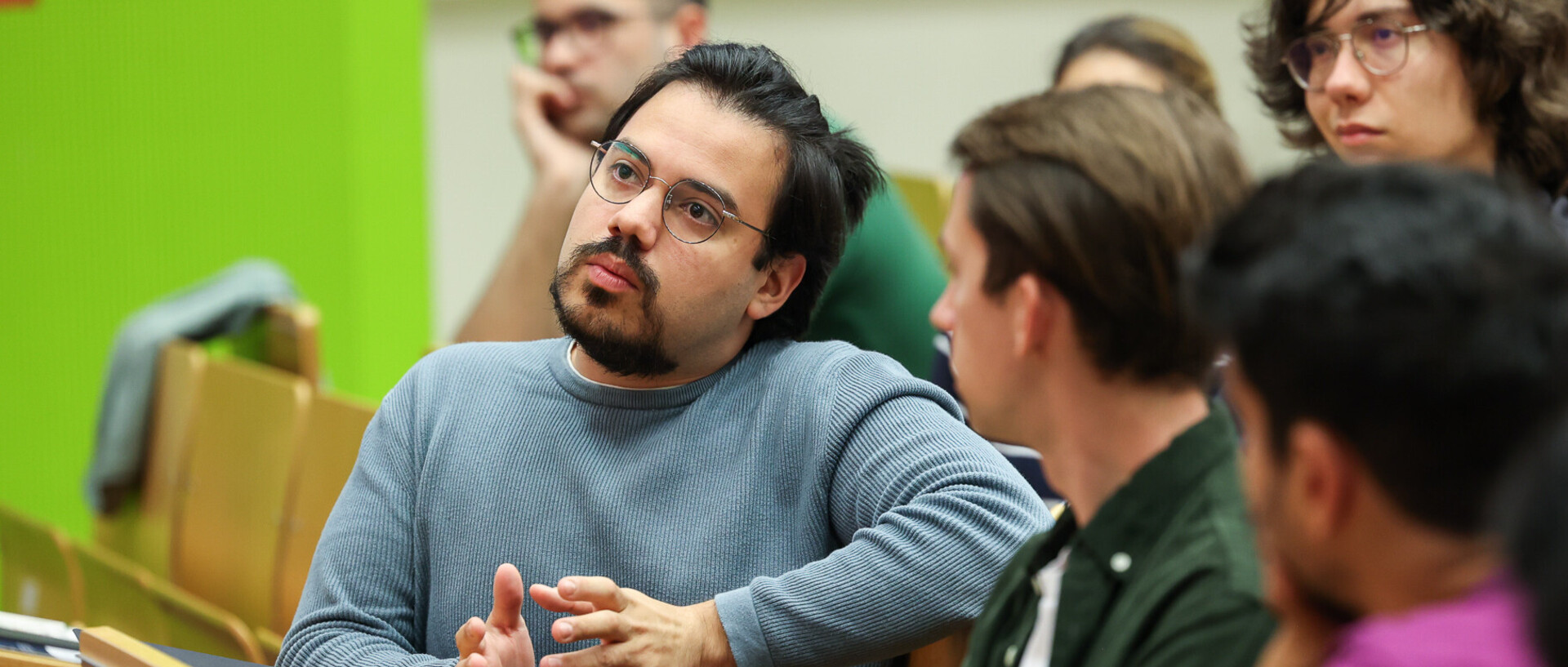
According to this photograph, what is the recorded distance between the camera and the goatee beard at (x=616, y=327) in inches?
58.7

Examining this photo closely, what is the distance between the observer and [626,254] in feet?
4.91

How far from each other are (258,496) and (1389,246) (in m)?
2.41

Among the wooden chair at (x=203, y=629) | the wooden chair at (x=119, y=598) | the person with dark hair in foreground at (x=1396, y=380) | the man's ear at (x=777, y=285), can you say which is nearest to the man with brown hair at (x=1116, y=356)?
the person with dark hair in foreground at (x=1396, y=380)

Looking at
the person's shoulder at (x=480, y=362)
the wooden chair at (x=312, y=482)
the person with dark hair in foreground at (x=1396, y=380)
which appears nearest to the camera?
the person with dark hair in foreground at (x=1396, y=380)

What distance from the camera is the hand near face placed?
2928 mm

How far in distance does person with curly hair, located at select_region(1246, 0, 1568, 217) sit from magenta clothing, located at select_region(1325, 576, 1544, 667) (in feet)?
4.26

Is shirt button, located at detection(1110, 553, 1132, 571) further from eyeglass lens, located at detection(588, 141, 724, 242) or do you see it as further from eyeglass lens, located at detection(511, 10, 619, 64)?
eyeglass lens, located at detection(511, 10, 619, 64)

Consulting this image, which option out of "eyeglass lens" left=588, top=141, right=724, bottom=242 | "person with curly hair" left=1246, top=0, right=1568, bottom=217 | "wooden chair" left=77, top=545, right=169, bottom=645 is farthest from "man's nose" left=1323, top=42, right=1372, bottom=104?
"wooden chair" left=77, top=545, right=169, bottom=645

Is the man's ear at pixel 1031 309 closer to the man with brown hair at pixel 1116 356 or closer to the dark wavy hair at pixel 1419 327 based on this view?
the man with brown hair at pixel 1116 356

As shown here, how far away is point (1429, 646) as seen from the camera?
63cm

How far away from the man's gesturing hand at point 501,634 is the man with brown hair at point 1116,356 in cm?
50

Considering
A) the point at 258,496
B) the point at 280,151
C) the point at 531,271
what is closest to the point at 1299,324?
the point at 531,271

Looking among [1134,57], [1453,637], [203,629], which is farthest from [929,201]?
[1453,637]

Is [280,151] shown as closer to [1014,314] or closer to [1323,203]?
[1014,314]
